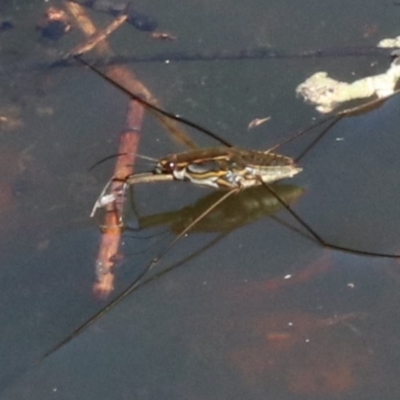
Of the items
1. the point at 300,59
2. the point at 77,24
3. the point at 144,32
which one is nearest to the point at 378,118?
the point at 300,59

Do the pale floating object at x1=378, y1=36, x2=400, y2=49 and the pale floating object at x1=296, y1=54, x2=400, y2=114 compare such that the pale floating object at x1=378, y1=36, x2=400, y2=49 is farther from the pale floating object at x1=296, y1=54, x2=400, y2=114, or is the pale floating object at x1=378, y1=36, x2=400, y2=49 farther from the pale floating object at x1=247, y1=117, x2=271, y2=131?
the pale floating object at x1=247, y1=117, x2=271, y2=131

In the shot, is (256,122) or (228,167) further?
(256,122)

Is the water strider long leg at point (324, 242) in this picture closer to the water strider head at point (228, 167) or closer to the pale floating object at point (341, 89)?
the water strider head at point (228, 167)

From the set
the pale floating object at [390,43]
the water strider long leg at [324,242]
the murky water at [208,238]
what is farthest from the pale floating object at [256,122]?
the pale floating object at [390,43]

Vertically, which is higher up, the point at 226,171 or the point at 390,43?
the point at 390,43

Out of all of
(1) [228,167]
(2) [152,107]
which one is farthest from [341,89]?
(2) [152,107]

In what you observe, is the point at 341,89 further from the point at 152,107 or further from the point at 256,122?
the point at 152,107

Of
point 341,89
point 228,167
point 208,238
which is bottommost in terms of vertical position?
point 208,238

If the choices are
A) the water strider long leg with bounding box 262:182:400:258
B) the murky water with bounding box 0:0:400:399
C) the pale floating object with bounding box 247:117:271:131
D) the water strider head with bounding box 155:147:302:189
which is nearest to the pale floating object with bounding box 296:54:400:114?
the murky water with bounding box 0:0:400:399
